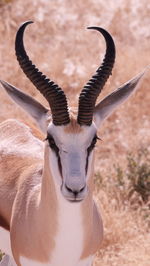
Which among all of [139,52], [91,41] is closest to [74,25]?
[91,41]

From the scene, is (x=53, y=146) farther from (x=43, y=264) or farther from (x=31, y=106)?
(x=43, y=264)

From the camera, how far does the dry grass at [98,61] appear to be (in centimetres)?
754

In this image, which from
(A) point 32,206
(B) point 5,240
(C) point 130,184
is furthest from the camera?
(C) point 130,184

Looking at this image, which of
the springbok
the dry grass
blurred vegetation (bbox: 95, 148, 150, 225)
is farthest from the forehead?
blurred vegetation (bbox: 95, 148, 150, 225)

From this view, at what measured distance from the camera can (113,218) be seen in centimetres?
755

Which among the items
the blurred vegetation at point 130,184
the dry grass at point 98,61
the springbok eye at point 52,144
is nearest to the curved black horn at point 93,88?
the springbok eye at point 52,144

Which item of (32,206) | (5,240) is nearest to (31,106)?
(32,206)

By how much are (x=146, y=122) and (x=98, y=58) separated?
87.6 inches

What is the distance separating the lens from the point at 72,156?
450 centimetres

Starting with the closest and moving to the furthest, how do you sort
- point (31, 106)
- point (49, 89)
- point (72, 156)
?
1. point (72, 156)
2. point (49, 89)
3. point (31, 106)

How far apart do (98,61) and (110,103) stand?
7244 mm

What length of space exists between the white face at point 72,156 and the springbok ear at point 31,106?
0.93 feet

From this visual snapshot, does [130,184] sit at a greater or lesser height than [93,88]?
lesser

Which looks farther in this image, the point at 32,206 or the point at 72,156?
the point at 32,206
